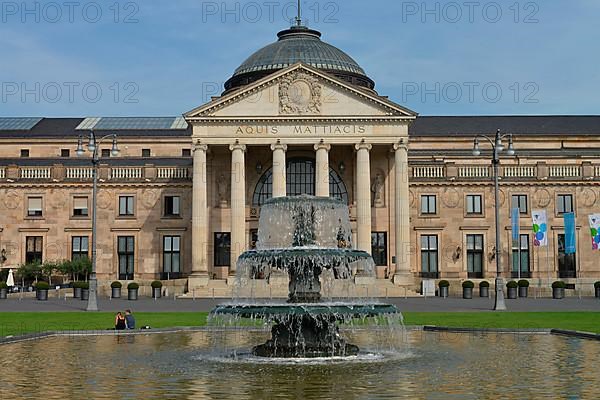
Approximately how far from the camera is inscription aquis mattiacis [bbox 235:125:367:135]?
74.0 m

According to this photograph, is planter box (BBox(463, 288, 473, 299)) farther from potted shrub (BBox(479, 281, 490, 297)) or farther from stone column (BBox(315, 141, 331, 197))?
stone column (BBox(315, 141, 331, 197))

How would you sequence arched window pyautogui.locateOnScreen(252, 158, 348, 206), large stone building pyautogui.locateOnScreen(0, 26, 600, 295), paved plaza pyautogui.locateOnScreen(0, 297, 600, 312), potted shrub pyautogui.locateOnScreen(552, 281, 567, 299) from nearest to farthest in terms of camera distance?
paved plaza pyautogui.locateOnScreen(0, 297, 600, 312)
potted shrub pyautogui.locateOnScreen(552, 281, 567, 299)
large stone building pyautogui.locateOnScreen(0, 26, 600, 295)
arched window pyautogui.locateOnScreen(252, 158, 348, 206)

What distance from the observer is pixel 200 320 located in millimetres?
39094

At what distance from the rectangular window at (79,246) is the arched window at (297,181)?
15182 millimetres

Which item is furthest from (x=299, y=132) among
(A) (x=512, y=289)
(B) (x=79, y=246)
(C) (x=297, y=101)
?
(B) (x=79, y=246)

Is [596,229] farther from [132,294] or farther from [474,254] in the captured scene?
[132,294]

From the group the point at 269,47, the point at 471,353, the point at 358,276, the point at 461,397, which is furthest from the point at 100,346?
the point at 269,47

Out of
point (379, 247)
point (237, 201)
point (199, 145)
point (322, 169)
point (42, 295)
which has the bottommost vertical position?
point (42, 295)

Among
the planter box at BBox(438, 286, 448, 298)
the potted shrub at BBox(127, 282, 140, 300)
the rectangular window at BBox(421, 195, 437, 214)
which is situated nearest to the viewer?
the potted shrub at BBox(127, 282, 140, 300)

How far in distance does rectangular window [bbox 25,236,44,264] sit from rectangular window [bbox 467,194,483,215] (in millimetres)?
37623

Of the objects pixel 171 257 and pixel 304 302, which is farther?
pixel 171 257

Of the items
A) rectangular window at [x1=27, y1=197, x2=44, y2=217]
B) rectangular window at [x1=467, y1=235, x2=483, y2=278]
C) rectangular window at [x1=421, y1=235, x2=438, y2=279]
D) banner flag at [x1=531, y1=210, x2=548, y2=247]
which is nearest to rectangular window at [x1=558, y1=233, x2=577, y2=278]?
rectangular window at [x1=467, y1=235, x2=483, y2=278]

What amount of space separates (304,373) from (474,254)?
61.4m

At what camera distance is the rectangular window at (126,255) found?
79.2 meters
